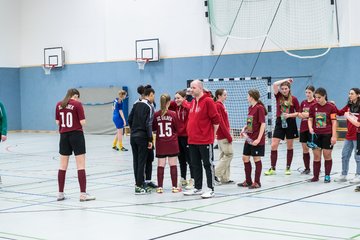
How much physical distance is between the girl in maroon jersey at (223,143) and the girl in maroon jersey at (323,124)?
58.4 inches

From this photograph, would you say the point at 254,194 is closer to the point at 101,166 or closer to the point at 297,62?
the point at 101,166

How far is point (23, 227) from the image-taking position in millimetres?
6938

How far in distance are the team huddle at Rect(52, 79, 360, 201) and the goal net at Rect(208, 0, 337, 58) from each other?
9461mm

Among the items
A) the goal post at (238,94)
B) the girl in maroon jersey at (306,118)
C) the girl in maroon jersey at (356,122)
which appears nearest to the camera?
the girl in maroon jersey at (356,122)

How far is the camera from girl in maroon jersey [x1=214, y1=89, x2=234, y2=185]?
977 centimetres

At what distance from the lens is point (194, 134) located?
8648mm

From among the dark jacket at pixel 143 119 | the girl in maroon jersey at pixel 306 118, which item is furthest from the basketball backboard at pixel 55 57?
the dark jacket at pixel 143 119

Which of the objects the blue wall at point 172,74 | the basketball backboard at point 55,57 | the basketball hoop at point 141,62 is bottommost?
the blue wall at point 172,74

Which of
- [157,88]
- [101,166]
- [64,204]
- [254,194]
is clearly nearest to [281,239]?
[254,194]

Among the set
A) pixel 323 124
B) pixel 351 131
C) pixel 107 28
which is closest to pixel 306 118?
pixel 323 124

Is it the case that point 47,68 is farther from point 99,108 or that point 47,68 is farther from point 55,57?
point 99,108

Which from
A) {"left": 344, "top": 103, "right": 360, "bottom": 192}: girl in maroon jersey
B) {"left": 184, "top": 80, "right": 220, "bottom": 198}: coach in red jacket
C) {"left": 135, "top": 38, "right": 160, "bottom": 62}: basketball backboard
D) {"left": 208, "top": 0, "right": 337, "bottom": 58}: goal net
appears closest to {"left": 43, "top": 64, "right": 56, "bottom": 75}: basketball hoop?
{"left": 135, "top": 38, "right": 160, "bottom": 62}: basketball backboard

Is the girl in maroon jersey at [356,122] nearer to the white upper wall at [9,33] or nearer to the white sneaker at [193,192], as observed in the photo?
the white sneaker at [193,192]

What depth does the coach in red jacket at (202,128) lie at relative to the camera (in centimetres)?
859
